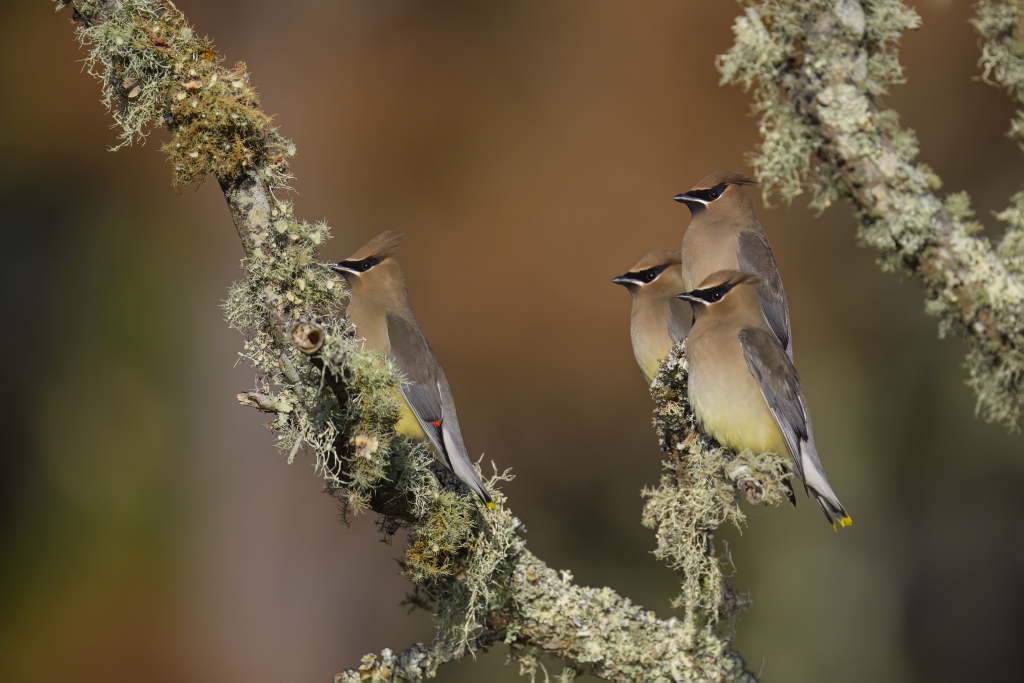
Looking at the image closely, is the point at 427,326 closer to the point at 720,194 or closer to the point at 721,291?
the point at 720,194

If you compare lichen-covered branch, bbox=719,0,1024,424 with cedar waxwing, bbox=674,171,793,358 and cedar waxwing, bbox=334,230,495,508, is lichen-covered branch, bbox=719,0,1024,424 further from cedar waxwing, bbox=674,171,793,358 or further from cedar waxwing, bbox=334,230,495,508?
cedar waxwing, bbox=334,230,495,508

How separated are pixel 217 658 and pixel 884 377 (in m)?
5.14

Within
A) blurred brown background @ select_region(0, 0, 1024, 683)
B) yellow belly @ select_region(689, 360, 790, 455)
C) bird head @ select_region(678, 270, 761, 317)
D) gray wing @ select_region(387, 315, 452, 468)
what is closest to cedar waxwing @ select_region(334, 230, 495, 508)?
gray wing @ select_region(387, 315, 452, 468)

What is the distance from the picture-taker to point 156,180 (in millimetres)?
6355

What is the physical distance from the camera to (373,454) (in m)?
2.19

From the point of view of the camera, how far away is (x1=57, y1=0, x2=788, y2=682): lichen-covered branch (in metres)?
2.19

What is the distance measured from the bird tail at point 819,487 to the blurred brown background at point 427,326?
117 inches

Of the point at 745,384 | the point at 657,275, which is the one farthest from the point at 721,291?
the point at 657,275

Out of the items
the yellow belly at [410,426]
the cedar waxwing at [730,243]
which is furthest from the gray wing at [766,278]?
the yellow belly at [410,426]

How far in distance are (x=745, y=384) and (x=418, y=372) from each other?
40.3 inches

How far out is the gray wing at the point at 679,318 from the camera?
379 centimetres

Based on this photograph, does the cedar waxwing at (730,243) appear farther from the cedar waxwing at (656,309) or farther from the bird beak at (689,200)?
the cedar waxwing at (656,309)

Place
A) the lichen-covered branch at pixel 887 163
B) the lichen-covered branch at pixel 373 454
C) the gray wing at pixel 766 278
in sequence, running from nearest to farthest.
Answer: the lichen-covered branch at pixel 373 454, the lichen-covered branch at pixel 887 163, the gray wing at pixel 766 278

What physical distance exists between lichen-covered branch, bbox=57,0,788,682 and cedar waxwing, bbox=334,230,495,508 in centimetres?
33
